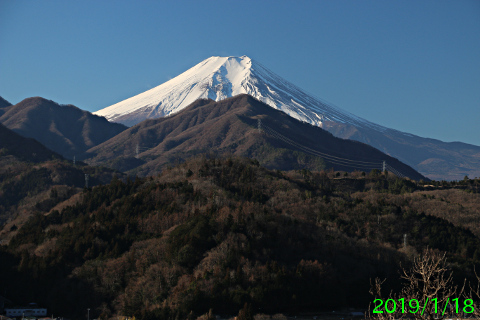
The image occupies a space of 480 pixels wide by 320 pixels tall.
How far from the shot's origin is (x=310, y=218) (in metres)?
82.2

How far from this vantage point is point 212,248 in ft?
213

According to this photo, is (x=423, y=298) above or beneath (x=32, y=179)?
above

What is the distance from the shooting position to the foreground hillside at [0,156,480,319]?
5869cm

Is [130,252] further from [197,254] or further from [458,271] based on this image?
[458,271]

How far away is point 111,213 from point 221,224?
2007 cm

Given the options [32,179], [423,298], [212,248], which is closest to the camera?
[423,298]

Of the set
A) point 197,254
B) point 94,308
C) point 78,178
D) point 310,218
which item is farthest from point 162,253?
point 78,178

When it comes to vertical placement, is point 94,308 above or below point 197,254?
below

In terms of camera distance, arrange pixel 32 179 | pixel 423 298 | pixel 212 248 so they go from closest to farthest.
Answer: pixel 423 298, pixel 212 248, pixel 32 179

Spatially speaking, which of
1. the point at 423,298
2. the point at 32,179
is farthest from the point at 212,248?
the point at 32,179

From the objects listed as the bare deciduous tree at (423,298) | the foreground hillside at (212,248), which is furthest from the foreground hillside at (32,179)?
the bare deciduous tree at (423,298)

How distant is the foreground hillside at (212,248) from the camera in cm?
5869

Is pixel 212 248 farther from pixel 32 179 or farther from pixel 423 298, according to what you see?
pixel 32 179

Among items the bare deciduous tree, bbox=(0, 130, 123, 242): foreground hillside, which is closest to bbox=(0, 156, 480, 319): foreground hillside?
bbox=(0, 130, 123, 242): foreground hillside
